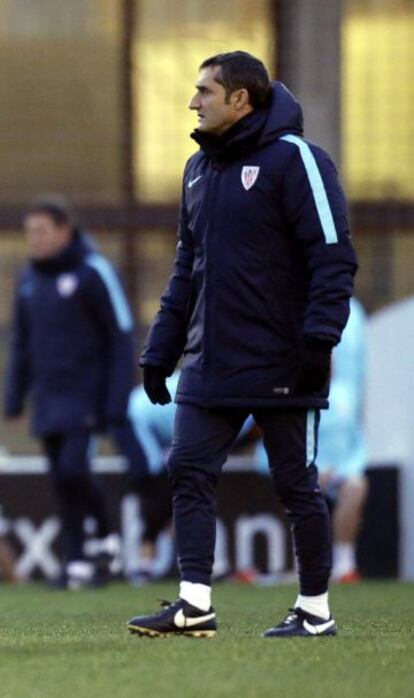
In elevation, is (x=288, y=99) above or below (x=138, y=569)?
above

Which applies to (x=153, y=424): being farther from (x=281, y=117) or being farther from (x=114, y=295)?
(x=281, y=117)

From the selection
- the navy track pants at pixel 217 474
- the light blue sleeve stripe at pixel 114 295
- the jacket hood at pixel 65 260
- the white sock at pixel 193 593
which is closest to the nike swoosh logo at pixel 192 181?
the navy track pants at pixel 217 474

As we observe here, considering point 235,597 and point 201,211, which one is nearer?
point 201,211

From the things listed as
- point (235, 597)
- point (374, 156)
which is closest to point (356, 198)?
point (374, 156)

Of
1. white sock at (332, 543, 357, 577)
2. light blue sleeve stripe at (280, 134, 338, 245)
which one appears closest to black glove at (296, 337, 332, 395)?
light blue sleeve stripe at (280, 134, 338, 245)

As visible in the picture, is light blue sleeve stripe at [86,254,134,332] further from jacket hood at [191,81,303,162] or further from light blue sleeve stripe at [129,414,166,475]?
jacket hood at [191,81,303,162]

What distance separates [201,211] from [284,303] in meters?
0.35

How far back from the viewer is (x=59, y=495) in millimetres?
11078

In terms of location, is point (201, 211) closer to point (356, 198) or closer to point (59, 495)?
point (59, 495)

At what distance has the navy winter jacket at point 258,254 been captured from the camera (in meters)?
6.29

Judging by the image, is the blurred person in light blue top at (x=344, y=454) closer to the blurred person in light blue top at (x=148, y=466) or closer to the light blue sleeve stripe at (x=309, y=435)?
the blurred person in light blue top at (x=148, y=466)

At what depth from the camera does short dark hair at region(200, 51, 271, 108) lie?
6359 mm

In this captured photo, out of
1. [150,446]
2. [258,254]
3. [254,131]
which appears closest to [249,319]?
[258,254]

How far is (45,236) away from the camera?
11070 millimetres
